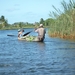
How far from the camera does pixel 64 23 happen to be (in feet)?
131

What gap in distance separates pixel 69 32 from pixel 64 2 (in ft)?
14.9

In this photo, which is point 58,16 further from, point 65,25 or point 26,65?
→ point 26,65

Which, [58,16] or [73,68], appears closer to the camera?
[73,68]

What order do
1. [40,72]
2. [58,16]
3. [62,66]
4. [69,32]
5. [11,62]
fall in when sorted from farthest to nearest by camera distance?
[58,16] < [69,32] < [11,62] < [62,66] < [40,72]

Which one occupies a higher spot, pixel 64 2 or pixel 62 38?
pixel 64 2

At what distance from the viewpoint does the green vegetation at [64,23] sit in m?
38.8

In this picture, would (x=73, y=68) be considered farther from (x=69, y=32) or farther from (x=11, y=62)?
(x=69, y=32)

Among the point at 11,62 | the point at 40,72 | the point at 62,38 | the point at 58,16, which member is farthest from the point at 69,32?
the point at 40,72

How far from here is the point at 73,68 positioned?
1593cm

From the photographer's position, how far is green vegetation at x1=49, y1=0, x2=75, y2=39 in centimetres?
3876

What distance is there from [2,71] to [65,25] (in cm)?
2500

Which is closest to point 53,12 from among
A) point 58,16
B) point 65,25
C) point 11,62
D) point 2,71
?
point 58,16

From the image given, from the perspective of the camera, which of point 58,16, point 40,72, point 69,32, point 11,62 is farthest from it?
point 58,16

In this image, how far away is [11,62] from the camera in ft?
59.9
